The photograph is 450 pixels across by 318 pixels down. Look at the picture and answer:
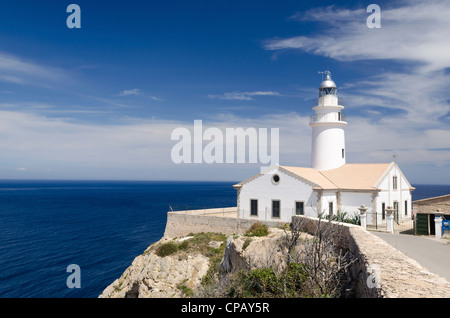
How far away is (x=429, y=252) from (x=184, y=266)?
13.8m

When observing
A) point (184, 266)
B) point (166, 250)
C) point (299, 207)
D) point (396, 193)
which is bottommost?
point (184, 266)

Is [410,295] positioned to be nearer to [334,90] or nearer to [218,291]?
[218,291]

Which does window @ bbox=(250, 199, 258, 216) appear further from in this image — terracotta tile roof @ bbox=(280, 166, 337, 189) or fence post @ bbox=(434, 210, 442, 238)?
fence post @ bbox=(434, 210, 442, 238)

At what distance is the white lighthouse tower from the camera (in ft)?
92.7

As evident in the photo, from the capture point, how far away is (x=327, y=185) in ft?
81.4

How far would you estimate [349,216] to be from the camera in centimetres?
2444

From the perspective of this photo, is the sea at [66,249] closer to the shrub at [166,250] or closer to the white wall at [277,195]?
the shrub at [166,250]

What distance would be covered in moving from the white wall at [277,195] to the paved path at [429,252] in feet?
31.0

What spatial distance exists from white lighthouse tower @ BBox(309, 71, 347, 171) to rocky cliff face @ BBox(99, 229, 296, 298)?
1062 cm

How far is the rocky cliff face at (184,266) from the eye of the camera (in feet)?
55.8

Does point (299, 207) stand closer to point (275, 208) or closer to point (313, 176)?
point (275, 208)

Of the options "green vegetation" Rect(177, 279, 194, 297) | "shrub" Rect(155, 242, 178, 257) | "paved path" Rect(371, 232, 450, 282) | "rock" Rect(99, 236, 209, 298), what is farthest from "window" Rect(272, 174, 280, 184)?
"paved path" Rect(371, 232, 450, 282)

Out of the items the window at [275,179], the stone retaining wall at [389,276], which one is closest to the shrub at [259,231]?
the window at [275,179]

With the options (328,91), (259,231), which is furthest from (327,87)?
(259,231)
